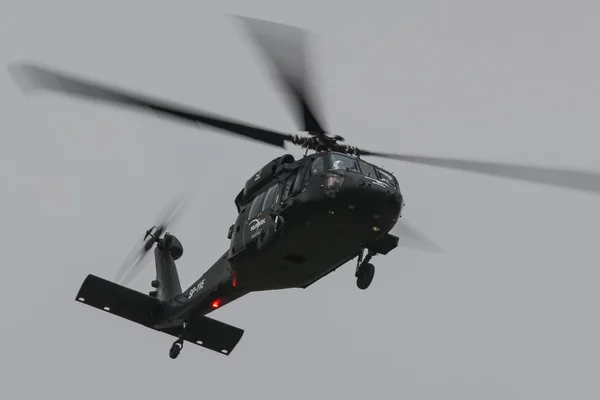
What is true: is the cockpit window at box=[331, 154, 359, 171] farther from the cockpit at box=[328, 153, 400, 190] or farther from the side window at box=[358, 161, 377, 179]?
the side window at box=[358, 161, 377, 179]

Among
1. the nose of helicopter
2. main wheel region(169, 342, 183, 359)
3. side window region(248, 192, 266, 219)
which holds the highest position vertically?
the nose of helicopter

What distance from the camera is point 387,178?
731 inches

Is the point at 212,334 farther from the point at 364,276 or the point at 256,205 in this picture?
the point at 364,276

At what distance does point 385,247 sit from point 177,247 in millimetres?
8958

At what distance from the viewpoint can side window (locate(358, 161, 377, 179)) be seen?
18297 millimetres

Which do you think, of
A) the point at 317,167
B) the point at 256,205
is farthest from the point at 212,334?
the point at 317,167

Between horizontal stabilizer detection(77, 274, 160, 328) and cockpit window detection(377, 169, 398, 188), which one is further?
horizontal stabilizer detection(77, 274, 160, 328)

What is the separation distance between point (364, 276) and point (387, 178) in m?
2.22

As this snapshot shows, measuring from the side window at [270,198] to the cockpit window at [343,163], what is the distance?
179cm

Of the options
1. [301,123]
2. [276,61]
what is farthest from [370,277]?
[276,61]

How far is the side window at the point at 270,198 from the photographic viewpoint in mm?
19500

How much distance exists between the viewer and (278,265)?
19.7 m

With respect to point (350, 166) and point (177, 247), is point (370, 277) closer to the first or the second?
point (350, 166)

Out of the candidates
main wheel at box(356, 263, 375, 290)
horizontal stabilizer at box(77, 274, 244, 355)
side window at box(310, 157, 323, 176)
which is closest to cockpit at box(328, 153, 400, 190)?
side window at box(310, 157, 323, 176)
